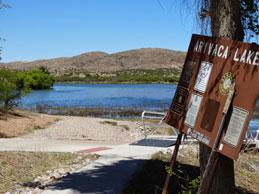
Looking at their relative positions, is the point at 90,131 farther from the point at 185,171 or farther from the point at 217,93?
the point at 217,93

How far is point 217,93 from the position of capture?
5859 millimetres

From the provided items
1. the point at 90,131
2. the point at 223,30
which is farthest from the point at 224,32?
the point at 90,131

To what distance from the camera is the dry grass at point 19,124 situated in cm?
2237

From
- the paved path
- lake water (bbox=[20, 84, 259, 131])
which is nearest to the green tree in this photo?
the paved path

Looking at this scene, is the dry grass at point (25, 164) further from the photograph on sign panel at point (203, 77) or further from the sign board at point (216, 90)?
the photograph on sign panel at point (203, 77)

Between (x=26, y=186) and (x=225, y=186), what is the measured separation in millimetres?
4088

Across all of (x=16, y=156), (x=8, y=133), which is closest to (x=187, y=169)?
(x=16, y=156)

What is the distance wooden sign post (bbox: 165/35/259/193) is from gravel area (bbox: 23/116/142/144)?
14552 mm

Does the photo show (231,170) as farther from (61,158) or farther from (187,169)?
(61,158)

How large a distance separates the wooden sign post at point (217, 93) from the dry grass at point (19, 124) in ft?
50.2

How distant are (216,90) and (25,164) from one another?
6675 millimetres

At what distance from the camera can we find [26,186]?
9.72 m

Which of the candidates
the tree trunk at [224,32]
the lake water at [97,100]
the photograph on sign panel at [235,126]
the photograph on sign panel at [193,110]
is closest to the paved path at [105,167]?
the tree trunk at [224,32]

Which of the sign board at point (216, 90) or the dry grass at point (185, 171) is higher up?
the sign board at point (216, 90)
